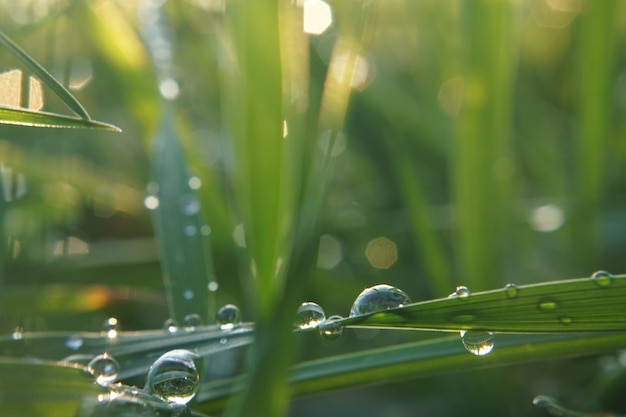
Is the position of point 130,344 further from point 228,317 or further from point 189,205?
point 189,205

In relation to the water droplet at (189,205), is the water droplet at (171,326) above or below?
below

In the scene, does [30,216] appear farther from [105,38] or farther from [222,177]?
[222,177]

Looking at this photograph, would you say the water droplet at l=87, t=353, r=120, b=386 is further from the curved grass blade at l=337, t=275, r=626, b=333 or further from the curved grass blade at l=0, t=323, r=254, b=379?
the curved grass blade at l=337, t=275, r=626, b=333

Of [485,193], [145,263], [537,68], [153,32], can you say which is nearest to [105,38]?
[153,32]

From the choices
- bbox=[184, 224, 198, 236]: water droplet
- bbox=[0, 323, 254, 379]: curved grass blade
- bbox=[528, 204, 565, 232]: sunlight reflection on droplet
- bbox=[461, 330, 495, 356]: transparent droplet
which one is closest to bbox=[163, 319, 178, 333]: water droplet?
bbox=[0, 323, 254, 379]: curved grass blade

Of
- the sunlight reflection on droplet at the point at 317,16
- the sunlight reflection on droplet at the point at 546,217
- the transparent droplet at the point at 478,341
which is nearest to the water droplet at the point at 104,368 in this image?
the transparent droplet at the point at 478,341

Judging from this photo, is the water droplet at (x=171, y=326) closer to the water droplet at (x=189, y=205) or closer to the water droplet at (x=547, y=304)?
the water droplet at (x=189, y=205)
